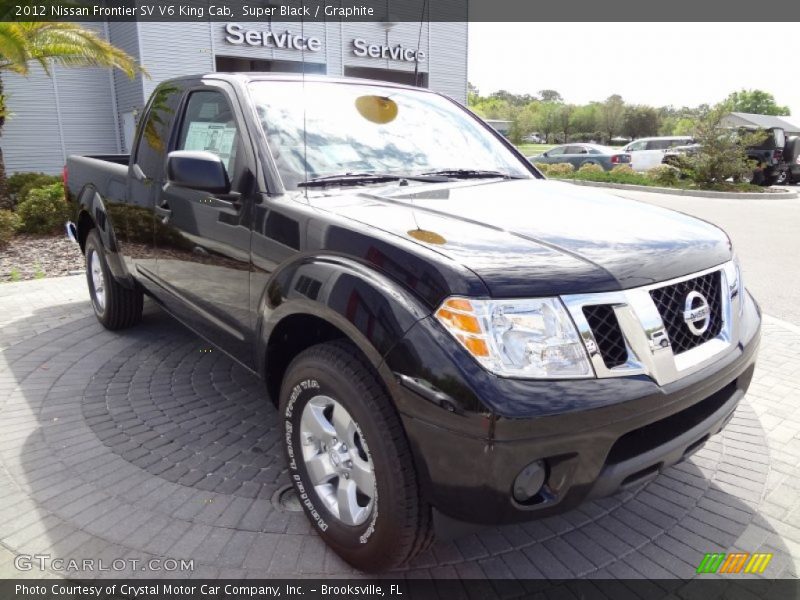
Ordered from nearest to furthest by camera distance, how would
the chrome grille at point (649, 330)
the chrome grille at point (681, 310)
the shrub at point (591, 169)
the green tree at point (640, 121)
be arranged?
the chrome grille at point (649, 330), the chrome grille at point (681, 310), the shrub at point (591, 169), the green tree at point (640, 121)

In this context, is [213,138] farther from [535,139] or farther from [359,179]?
[535,139]

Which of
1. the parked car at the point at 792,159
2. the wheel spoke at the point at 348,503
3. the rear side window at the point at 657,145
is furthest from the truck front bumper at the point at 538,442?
the rear side window at the point at 657,145

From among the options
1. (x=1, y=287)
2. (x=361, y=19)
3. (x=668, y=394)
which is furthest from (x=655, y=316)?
(x=361, y=19)

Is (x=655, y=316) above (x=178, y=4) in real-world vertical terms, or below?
below

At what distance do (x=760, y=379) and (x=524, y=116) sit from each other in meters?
78.7

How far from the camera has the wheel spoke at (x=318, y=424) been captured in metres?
2.34

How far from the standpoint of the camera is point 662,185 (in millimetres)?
20062

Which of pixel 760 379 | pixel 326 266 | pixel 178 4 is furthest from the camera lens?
pixel 178 4

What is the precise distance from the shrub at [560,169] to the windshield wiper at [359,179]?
70.1 feet

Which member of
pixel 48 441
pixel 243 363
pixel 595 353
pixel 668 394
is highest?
pixel 595 353

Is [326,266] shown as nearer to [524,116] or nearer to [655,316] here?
[655,316]

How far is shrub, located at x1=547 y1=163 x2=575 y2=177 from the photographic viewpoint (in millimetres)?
23375

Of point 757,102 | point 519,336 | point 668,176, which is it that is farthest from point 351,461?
point 757,102

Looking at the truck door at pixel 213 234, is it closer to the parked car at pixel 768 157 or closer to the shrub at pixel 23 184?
the shrub at pixel 23 184
